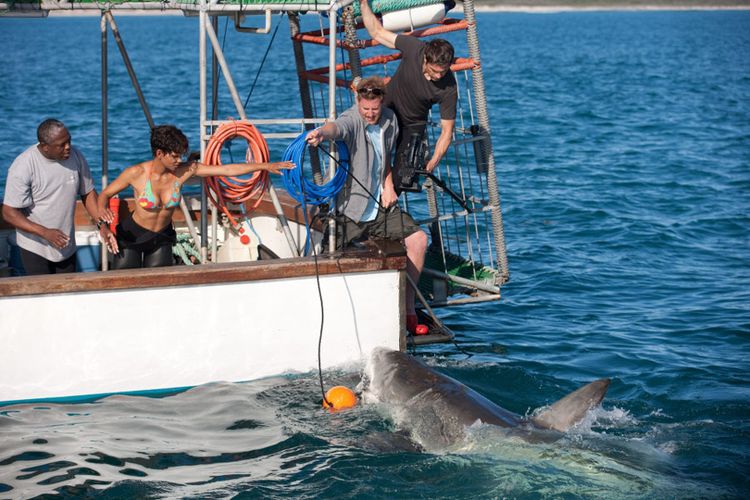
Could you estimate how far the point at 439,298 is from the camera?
888 centimetres

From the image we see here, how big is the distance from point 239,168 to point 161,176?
0.86 metres

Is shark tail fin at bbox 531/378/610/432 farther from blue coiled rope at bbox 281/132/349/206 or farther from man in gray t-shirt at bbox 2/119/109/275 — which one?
man in gray t-shirt at bbox 2/119/109/275

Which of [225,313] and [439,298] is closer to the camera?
[225,313]

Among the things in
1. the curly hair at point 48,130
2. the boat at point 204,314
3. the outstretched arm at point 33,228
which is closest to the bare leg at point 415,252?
the boat at point 204,314

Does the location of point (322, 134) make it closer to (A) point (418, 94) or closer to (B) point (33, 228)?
(A) point (418, 94)

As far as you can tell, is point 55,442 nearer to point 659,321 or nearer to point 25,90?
point 659,321

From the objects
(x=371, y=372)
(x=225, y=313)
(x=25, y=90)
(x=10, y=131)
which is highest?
(x=25, y=90)

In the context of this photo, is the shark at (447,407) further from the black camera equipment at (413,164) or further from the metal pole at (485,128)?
the metal pole at (485,128)

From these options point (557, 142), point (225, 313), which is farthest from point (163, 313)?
point (557, 142)

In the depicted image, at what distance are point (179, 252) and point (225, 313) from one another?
2127 millimetres

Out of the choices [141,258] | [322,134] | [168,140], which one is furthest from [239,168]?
[141,258]

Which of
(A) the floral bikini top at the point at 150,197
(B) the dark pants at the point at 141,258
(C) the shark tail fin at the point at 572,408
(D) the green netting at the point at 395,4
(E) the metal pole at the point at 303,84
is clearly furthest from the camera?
(E) the metal pole at the point at 303,84

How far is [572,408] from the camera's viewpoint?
252 inches

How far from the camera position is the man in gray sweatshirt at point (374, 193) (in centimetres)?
755
